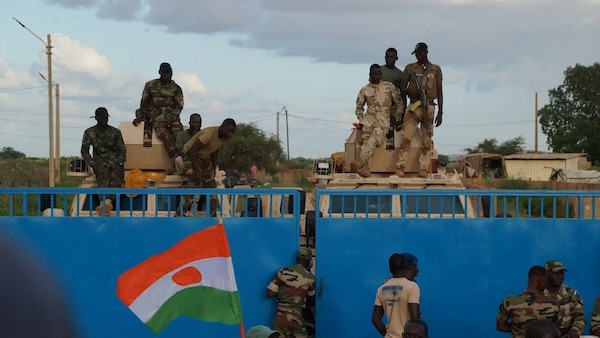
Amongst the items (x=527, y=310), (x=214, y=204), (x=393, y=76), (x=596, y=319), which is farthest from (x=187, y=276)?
(x=393, y=76)

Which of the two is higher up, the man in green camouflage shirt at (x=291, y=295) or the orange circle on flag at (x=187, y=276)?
the orange circle on flag at (x=187, y=276)

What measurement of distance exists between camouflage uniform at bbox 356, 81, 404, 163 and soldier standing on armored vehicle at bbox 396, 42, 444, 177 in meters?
0.19

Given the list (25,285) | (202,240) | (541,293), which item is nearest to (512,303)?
(541,293)

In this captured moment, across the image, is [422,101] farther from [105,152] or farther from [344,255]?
[105,152]

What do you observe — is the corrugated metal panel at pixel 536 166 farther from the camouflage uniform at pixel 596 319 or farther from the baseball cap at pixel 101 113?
the camouflage uniform at pixel 596 319

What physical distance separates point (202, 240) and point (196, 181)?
16.5 feet

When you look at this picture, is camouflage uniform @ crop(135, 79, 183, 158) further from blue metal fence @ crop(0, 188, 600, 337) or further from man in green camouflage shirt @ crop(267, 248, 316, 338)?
man in green camouflage shirt @ crop(267, 248, 316, 338)

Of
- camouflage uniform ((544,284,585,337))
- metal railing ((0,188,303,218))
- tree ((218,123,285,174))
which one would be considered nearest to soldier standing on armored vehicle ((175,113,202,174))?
metal railing ((0,188,303,218))

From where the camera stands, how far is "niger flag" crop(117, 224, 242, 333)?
477 centimetres

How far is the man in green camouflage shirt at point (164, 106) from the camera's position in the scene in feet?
37.2

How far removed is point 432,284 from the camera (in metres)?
8.18

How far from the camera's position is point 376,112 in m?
11.4

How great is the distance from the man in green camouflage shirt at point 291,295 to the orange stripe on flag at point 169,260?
113 inches

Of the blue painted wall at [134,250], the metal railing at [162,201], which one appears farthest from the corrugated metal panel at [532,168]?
the blue painted wall at [134,250]
